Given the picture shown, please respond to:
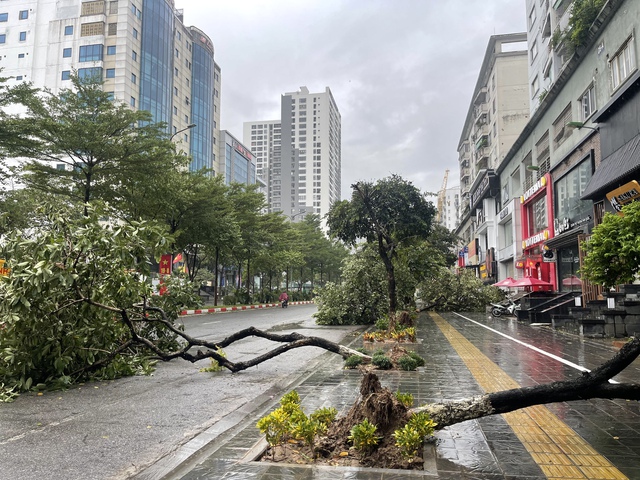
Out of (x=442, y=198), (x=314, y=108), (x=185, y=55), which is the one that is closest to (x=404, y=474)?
(x=185, y=55)

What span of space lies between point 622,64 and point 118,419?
20534 millimetres

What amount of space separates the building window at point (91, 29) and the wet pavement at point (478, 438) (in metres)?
63.0

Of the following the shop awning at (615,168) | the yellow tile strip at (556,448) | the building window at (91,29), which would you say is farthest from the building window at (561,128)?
the building window at (91,29)

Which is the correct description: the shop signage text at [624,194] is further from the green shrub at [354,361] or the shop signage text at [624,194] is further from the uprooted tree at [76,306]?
the uprooted tree at [76,306]

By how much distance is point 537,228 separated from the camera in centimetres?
3297

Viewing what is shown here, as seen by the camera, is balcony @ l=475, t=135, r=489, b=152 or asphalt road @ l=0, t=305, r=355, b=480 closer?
asphalt road @ l=0, t=305, r=355, b=480

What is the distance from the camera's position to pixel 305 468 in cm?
385

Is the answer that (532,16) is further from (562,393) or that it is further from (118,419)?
(118,419)

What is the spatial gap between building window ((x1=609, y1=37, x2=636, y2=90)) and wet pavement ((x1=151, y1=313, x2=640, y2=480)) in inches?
514

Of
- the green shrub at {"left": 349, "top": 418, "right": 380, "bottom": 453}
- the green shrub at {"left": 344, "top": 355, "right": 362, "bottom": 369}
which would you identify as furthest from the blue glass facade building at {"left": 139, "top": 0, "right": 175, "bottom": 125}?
the green shrub at {"left": 349, "top": 418, "right": 380, "bottom": 453}

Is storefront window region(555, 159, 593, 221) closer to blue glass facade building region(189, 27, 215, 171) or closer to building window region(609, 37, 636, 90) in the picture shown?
building window region(609, 37, 636, 90)

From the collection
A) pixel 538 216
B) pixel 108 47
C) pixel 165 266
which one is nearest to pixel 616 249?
pixel 165 266

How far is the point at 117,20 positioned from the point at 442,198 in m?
123

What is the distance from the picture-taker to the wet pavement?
148 inches
